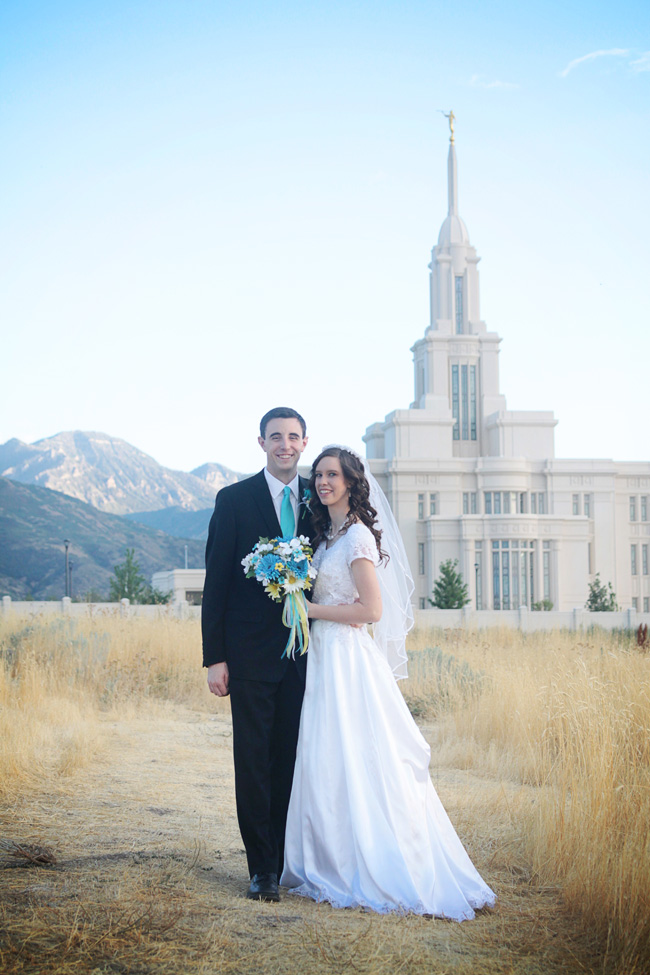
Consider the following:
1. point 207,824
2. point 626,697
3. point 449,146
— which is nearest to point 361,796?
point 207,824

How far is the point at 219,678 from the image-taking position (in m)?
4.41

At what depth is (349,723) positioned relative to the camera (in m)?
4.39

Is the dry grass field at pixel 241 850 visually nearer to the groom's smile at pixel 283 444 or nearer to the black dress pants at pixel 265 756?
the black dress pants at pixel 265 756

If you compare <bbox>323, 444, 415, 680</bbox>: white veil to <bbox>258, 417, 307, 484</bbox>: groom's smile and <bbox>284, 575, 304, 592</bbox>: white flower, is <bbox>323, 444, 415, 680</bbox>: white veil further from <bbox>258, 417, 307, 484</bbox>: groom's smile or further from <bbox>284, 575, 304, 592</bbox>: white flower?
<bbox>284, 575, 304, 592</bbox>: white flower

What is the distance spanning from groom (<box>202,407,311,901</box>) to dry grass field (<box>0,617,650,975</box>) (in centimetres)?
37

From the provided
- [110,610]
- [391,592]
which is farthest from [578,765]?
[110,610]

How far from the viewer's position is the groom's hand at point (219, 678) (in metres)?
4.41

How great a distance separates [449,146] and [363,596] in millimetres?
76719

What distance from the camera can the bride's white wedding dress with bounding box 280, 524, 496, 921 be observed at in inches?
162

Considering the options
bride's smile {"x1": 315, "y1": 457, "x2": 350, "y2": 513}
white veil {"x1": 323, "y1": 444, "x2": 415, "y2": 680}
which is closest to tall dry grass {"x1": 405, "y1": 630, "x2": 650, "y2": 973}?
white veil {"x1": 323, "y1": 444, "x2": 415, "y2": 680}

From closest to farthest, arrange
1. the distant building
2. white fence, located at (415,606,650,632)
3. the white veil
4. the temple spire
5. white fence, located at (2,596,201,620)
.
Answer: the white veil < white fence, located at (2,596,201,620) < white fence, located at (415,606,650,632) < the distant building < the temple spire

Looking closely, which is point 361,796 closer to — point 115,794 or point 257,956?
point 257,956

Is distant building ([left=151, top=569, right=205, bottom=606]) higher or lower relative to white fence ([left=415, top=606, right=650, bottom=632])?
higher

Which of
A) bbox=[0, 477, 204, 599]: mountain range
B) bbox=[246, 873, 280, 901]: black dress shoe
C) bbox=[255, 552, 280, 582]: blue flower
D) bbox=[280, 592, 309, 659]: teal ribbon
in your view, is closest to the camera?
bbox=[246, 873, 280, 901]: black dress shoe
